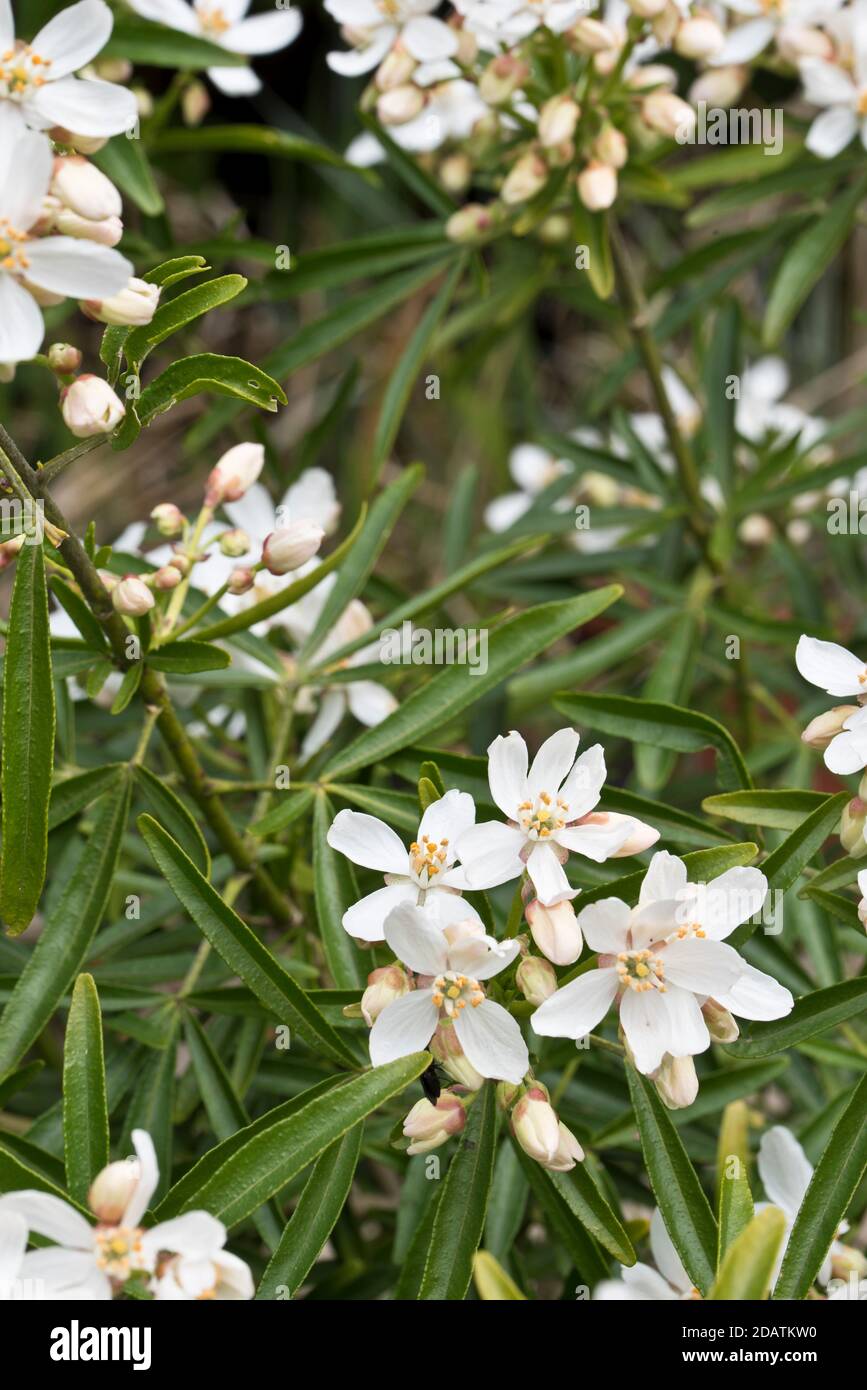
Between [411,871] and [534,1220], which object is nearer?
[411,871]

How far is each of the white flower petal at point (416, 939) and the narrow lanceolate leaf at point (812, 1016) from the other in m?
0.31

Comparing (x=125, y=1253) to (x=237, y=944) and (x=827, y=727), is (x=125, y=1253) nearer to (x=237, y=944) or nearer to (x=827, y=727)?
(x=237, y=944)

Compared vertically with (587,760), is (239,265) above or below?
above

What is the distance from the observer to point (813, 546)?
3334mm

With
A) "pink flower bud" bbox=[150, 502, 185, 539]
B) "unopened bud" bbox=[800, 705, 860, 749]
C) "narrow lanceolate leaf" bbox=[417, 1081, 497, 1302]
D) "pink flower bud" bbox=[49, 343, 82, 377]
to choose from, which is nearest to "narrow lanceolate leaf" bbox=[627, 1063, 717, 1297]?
"narrow lanceolate leaf" bbox=[417, 1081, 497, 1302]

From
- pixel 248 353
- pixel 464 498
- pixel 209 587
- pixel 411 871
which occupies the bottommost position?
pixel 411 871

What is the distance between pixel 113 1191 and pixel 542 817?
1.50ft

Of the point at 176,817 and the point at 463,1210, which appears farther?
the point at 176,817

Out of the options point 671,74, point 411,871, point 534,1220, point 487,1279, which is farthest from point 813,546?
point 487,1279

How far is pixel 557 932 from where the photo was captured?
1.19 meters

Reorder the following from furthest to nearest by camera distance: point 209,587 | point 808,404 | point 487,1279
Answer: point 808,404 < point 209,587 < point 487,1279

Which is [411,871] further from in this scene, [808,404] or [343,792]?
[808,404]

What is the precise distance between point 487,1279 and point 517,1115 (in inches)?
6.4

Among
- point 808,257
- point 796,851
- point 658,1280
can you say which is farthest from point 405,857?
point 808,257
